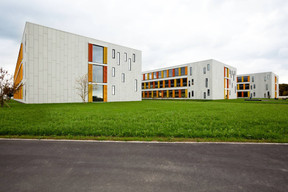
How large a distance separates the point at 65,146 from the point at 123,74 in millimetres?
31869

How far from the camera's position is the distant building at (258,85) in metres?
64.7

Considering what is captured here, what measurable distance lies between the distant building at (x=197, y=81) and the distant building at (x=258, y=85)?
20.4m

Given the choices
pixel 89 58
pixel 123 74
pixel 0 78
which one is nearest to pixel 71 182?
pixel 0 78

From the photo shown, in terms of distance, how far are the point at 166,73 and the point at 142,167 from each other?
58.6 m

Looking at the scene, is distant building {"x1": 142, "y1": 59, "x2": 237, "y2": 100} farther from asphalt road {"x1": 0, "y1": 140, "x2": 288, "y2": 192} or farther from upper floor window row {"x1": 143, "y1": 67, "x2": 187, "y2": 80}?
asphalt road {"x1": 0, "y1": 140, "x2": 288, "y2": 192}

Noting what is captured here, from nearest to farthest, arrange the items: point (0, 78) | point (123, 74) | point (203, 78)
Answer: point (0, 78)
point (123, 74)
point (203, 78)

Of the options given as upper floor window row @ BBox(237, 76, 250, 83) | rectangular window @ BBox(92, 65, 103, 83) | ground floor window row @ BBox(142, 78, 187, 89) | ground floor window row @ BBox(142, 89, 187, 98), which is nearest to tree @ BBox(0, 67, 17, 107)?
rectangular window @ BBox(92, 65, 103, 83)

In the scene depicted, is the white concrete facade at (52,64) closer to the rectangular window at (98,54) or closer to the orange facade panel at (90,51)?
the orange facade panel at (90,51)

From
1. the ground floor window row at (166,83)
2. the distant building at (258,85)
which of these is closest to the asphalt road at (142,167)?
the ground floor window row at (166,83)

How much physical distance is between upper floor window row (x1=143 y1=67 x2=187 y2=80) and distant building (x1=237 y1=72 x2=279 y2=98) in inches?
1509

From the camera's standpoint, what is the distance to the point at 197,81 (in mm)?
49000

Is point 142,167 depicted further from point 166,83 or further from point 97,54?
point 166,83

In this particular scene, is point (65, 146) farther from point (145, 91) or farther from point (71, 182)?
point (145, 91)

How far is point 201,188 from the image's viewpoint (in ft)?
8.30
